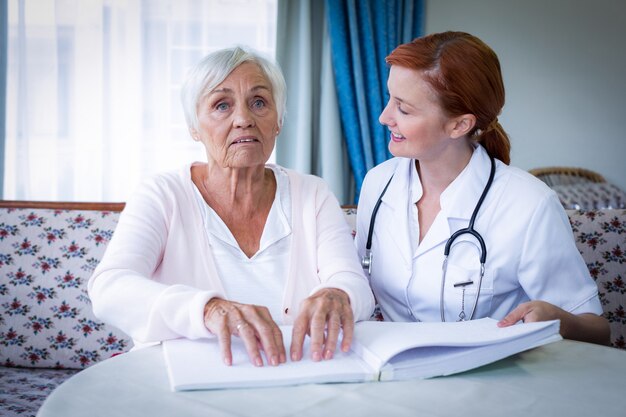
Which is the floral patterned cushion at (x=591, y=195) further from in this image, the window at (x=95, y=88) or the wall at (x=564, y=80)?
the window at (x=95, y=88)

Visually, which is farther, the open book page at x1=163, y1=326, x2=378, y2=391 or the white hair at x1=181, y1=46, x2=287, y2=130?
the white hair at x1=181, y1=46, x2=287, y2=130

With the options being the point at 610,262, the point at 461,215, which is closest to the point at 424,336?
the point at 461,215

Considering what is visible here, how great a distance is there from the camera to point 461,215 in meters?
1.53

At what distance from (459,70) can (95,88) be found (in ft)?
7.19

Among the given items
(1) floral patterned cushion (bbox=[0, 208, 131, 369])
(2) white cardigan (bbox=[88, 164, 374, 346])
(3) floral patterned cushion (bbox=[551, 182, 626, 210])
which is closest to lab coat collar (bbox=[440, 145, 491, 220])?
(2) white cardigan (bbox=[88, 164, 374, 346])

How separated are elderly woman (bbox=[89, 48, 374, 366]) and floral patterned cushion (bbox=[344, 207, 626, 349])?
78 centimetres

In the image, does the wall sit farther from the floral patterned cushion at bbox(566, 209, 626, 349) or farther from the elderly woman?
the elderly woman

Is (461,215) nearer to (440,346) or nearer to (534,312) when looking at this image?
(534,312)

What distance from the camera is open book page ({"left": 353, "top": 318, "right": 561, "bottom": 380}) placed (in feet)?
3.08

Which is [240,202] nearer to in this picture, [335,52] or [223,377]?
[223,377]

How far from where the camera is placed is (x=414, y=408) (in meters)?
0.84

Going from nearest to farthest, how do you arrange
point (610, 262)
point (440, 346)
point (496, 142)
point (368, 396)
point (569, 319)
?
point (368, 396) → point (440, 346) → point (569, 319) → point (496, 142) → point (610, 262)

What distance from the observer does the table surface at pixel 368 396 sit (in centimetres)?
83

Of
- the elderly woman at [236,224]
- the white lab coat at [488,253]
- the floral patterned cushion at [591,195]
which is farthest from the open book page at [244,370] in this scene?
the floral patterned cushion at [591,195]
